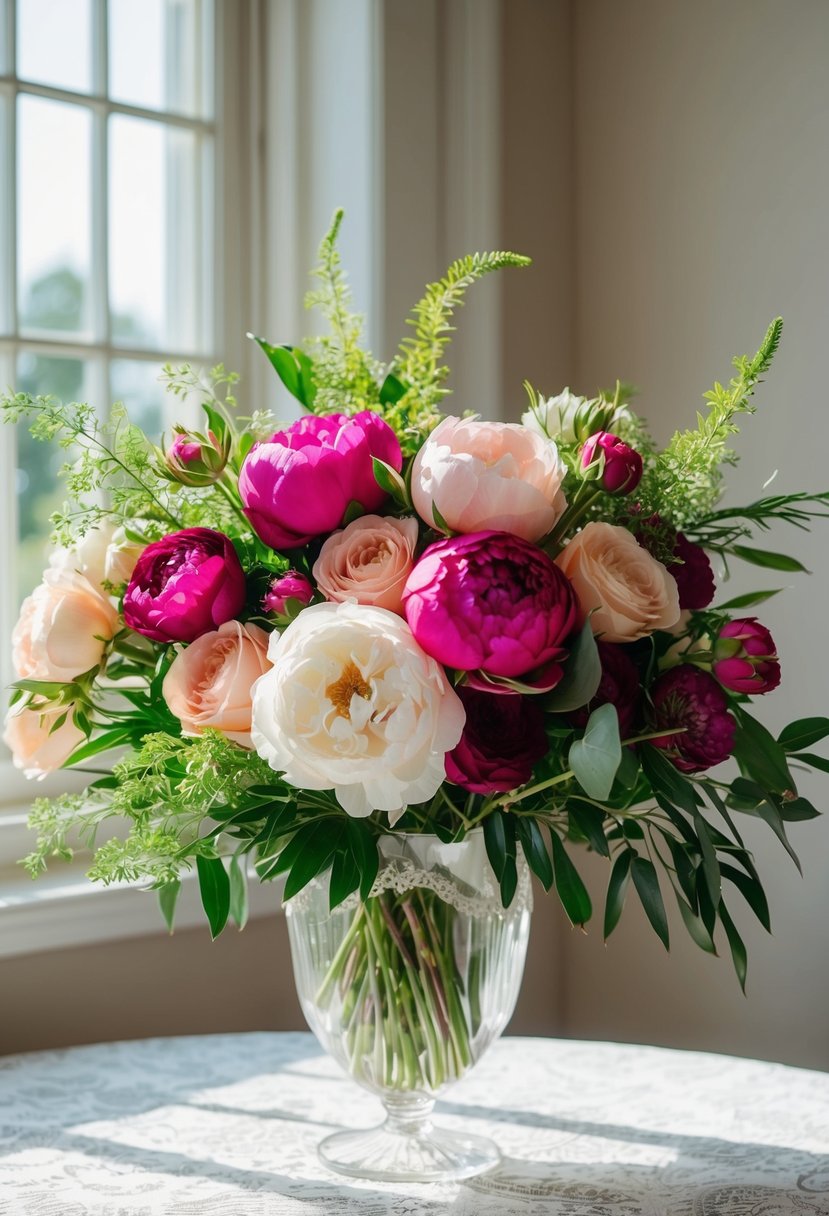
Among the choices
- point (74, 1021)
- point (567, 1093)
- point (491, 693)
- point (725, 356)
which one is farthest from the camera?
point (725, 356)

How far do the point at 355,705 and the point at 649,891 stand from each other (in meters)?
0.27

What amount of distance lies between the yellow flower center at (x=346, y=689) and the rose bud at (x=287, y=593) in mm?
87

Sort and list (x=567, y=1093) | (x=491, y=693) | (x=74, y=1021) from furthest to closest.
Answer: (x=74, y=1021) → (x=567, y=1093) → (x=491, y=693)

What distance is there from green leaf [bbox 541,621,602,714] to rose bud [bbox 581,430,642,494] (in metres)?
0.10

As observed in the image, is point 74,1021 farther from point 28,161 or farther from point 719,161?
point 719,161

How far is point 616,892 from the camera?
2.69ft

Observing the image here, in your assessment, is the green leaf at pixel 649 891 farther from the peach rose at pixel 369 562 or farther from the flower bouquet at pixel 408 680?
the peach rose at pixel 369 562

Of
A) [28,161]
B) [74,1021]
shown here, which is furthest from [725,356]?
[74,1021]

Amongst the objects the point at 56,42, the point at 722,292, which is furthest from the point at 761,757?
the point at 56,42

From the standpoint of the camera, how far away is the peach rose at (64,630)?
0.84 meters

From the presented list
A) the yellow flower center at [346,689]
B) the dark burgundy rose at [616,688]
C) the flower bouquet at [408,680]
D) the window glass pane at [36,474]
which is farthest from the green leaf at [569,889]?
the window glass pane at [36,474]

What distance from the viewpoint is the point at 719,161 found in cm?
156

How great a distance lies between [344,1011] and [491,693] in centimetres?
31

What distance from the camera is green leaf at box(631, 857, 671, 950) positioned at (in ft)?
2.61
